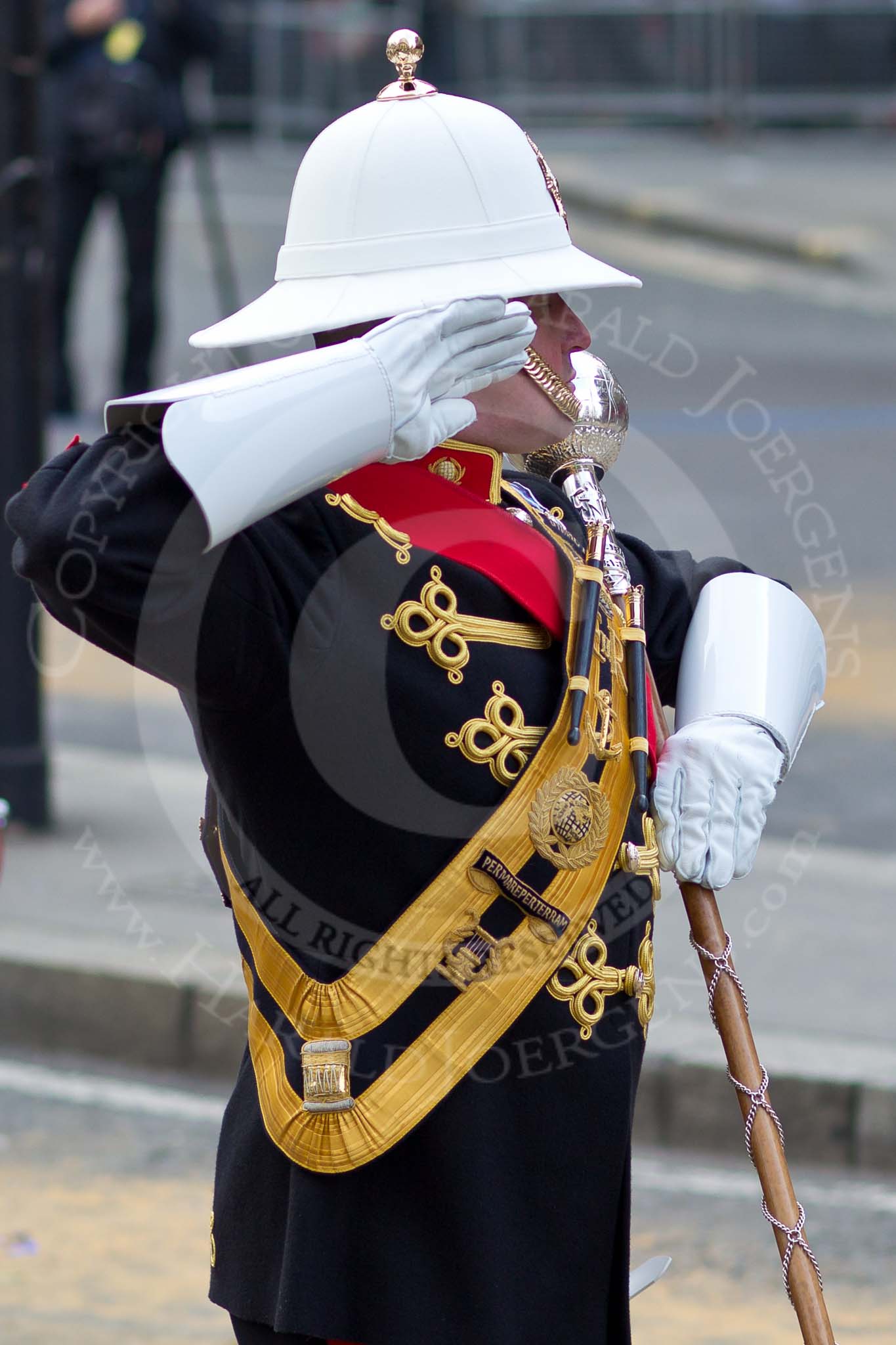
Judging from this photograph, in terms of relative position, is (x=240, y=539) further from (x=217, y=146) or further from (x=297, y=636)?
(x=217, y=146)

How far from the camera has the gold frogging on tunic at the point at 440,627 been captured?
2.09m

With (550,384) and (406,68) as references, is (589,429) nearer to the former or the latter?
(550,384)

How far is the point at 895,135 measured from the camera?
69.1 feet

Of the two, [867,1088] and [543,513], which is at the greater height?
[543,513]

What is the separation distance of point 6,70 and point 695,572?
3799 mm

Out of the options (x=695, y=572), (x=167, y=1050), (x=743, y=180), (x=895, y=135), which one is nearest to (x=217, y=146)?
(x=743, y=180)

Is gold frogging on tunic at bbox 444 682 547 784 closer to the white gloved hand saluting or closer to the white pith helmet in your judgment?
the white gloved hand saluting

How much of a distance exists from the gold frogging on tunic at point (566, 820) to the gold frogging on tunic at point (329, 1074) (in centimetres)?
28

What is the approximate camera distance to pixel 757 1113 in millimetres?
2359

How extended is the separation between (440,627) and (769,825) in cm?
407

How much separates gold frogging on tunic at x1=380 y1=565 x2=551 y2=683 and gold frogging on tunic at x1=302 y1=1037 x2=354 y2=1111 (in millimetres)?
387

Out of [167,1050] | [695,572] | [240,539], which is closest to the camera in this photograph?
[240,539]

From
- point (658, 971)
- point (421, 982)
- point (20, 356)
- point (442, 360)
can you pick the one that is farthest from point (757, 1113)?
point (20, 356)

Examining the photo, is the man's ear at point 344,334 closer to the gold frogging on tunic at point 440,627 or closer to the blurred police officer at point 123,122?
the gold frogging on tunic at point 440,627
